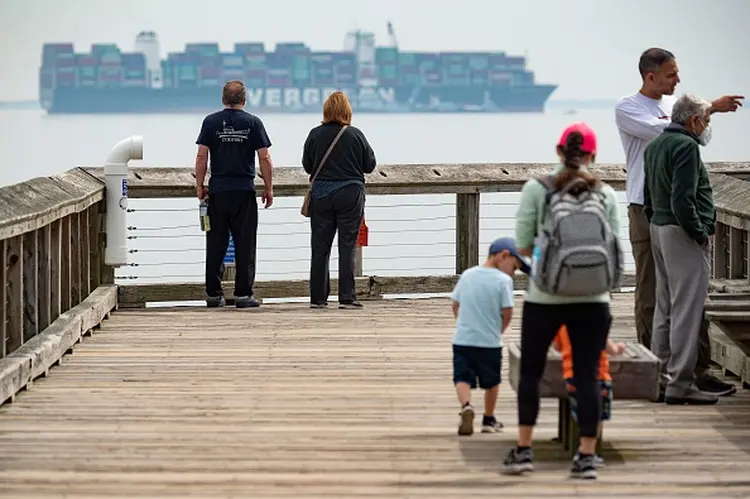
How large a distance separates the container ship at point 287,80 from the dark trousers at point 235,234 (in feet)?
446

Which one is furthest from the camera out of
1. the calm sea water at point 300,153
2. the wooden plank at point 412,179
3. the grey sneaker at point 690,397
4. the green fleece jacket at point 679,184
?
the calm sea water at point 300,153

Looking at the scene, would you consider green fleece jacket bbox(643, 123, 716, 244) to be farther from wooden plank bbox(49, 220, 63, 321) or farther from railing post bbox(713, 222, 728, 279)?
wooden plank bbox(49, 220, 63, 321)

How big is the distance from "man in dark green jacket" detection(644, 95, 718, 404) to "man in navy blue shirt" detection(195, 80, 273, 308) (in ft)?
12.1

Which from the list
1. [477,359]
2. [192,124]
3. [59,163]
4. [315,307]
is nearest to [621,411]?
[477,359]

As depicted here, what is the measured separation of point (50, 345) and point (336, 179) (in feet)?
9.16

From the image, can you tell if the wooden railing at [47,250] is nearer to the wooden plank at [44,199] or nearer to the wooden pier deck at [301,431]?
the wooden plank at [44,199]

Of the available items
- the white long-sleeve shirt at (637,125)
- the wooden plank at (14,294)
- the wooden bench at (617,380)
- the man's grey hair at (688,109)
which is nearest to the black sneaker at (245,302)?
the wooden plank at (14,294)

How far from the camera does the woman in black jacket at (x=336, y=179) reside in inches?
422

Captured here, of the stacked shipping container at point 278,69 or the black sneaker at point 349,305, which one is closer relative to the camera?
the black sneaker at point 349,305

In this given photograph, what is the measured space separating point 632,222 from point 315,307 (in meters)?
3.47

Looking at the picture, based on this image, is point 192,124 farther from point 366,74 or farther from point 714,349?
point 714,349

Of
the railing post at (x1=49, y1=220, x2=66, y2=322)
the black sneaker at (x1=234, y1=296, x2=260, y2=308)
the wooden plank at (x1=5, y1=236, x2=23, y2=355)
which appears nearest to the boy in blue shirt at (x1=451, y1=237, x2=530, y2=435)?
the wooden plank at (x1=5, y1=236, x2=23, y2=355)

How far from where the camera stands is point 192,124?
153625mm

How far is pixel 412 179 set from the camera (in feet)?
37.9
